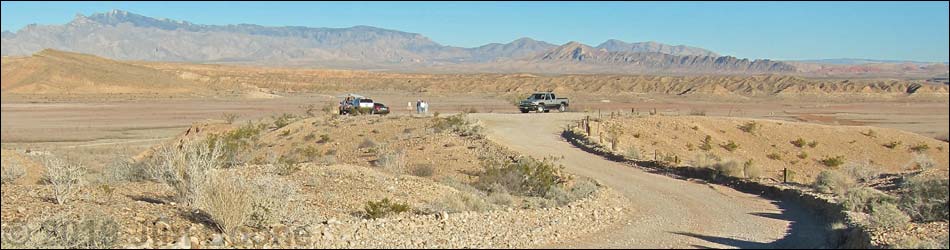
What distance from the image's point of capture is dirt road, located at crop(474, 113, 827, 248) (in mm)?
11961

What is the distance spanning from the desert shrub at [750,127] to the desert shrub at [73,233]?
3144 centimetres

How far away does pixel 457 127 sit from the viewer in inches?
1244

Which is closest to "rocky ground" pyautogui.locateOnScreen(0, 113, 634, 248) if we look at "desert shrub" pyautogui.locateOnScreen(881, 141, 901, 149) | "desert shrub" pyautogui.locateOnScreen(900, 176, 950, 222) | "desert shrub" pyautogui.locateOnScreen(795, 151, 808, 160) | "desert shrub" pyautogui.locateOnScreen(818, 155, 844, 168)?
"desert shrub" pyautogui.locateOnScreen(900, 176, 950, 222)

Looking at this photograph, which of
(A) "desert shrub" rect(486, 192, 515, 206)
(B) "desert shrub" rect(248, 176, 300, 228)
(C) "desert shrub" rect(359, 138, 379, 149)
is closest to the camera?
(B) "desert shrub" rect(248, 176, 300, 228)

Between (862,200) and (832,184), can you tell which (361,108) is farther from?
(862,200)

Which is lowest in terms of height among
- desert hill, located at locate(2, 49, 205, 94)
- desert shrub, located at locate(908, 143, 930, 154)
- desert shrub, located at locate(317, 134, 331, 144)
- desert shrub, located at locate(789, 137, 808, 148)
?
desert shrub, located at locate(908, 143, 930, 154)

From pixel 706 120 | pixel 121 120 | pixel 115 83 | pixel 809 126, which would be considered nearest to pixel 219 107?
pixel 121 120

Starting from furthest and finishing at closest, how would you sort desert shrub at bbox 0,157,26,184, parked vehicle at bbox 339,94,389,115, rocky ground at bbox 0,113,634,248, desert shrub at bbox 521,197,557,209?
parked vehicle at bbox 339,94,389,115 < desert shrub at bbox 0,157,26,184 < desert shrub at bbox 521,197,557,209 < rocky ground at bbox 0,113,634,248

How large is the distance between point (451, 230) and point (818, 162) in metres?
24.9

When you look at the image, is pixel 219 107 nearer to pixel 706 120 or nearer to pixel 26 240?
pixel 706 120

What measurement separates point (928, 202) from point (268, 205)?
10382mm

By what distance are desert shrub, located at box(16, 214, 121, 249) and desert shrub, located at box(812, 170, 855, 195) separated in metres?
14.0

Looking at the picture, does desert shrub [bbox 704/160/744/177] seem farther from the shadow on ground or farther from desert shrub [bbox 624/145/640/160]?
the shadow on ground

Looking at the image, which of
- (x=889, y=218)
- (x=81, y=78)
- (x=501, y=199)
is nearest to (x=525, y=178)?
(x=501, y=199)
